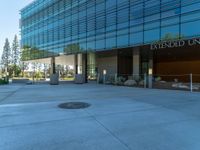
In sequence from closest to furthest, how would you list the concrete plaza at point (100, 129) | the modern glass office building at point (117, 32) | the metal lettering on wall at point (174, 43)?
the concrete plaza at point (100, 129) < the metal lettering on wall at point (174, 43) < the modern glass office building at point (117, 32)

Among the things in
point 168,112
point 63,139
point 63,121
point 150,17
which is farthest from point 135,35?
point 63,139

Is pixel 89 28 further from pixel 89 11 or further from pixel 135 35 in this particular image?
pixel 135 35

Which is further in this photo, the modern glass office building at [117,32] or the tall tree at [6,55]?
the tall tree at [6,55]

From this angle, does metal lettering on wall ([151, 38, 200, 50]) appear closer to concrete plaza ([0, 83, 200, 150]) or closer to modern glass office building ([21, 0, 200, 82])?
modern glass office building ([21, 0, 200, 82])

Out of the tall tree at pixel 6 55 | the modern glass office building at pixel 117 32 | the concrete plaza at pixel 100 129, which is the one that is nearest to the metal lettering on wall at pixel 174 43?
the modern glass office building at pixel 117 32

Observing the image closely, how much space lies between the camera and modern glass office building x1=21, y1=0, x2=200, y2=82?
2255cm

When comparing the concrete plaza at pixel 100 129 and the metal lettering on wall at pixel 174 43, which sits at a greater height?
the metal lettering on wall at pixel 174 43

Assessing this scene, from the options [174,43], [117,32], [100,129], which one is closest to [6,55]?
[117,32]

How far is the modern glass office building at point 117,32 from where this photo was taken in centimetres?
2255

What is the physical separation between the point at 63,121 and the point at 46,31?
119 ft

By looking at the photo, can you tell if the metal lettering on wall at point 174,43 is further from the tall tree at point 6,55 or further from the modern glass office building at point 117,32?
the tall tree at point 6,55

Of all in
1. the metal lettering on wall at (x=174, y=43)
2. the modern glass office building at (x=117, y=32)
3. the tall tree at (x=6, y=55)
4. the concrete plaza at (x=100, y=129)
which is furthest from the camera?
the tall tree at (x=6, y=55)

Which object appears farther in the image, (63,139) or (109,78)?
(109,78)

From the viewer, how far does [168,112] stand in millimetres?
8875
